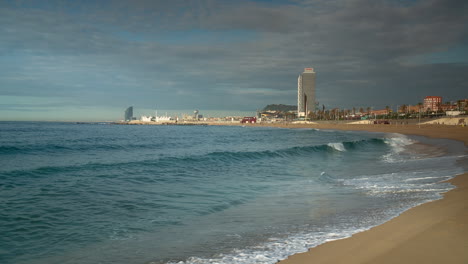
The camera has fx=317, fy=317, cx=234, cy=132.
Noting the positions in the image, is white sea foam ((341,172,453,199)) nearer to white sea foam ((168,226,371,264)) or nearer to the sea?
the sea

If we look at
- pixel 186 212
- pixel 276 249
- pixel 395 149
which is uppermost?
pixel 276 249

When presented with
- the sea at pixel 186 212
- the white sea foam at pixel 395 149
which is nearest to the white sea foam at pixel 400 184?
the sea at pixel 186 212

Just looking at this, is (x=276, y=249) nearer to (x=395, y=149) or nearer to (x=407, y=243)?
(x=407, y=243)

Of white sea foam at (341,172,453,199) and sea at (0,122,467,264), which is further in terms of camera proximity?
white sea foam at (341,172,453,199)

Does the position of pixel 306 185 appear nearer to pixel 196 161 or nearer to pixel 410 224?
pixel 410 224

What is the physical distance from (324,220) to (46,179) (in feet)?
32.3

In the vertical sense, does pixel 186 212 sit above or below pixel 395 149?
above

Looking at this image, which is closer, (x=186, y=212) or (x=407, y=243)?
(x=407, y=243)

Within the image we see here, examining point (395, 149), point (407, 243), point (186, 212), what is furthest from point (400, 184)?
point (395, 149)

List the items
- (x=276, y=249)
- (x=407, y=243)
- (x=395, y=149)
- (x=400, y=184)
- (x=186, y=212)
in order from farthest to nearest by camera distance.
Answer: (x=395, y=149)
(x=400, y=184)
(x=186, y=212)
(x=276, y=249)
(x=407, y=243)

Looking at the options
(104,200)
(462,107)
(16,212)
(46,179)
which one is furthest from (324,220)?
(462,107)

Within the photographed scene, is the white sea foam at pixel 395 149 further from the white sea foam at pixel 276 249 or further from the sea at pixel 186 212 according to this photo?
the white sea foam at pixel 276 249

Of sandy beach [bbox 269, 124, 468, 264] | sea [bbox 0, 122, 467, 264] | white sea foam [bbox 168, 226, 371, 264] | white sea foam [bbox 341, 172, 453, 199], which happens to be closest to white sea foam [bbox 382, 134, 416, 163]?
sea [bbox 0, 122, 467, 264]

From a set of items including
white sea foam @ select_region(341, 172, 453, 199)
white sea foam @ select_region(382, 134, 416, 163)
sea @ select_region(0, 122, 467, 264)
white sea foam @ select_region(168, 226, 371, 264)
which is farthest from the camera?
white sea foam @ select_region(382, 134, 416, 163)
